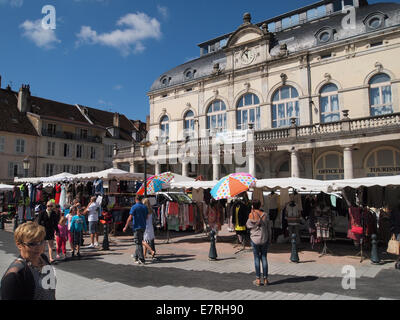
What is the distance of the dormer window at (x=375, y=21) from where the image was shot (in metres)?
19.0

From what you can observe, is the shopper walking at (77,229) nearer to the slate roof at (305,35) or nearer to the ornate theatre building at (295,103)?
the ornate theatre building at (295,103)

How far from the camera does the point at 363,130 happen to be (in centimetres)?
1714

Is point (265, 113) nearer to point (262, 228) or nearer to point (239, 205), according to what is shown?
point (239, 205)

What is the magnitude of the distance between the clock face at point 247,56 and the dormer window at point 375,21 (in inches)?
312

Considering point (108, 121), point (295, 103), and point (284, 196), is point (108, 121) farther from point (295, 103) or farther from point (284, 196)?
point (284, 196)

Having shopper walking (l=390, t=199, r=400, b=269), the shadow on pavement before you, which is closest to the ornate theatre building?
shopper walking (l=390, t=199, r=400, b=269)

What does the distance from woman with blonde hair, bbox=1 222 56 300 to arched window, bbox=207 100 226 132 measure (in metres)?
22.8

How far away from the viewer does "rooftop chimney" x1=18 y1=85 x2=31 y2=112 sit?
37375 millimetres

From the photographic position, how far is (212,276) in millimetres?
7102

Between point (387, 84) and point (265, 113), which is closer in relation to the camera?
point (387, 84)

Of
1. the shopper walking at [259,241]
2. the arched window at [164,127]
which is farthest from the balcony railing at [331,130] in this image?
the shopper walking at [259,241]

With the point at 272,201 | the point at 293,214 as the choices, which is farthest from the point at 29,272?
the point at 272,201

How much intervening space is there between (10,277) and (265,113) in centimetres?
2210

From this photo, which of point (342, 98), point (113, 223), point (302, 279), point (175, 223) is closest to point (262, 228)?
point (302, 279)
